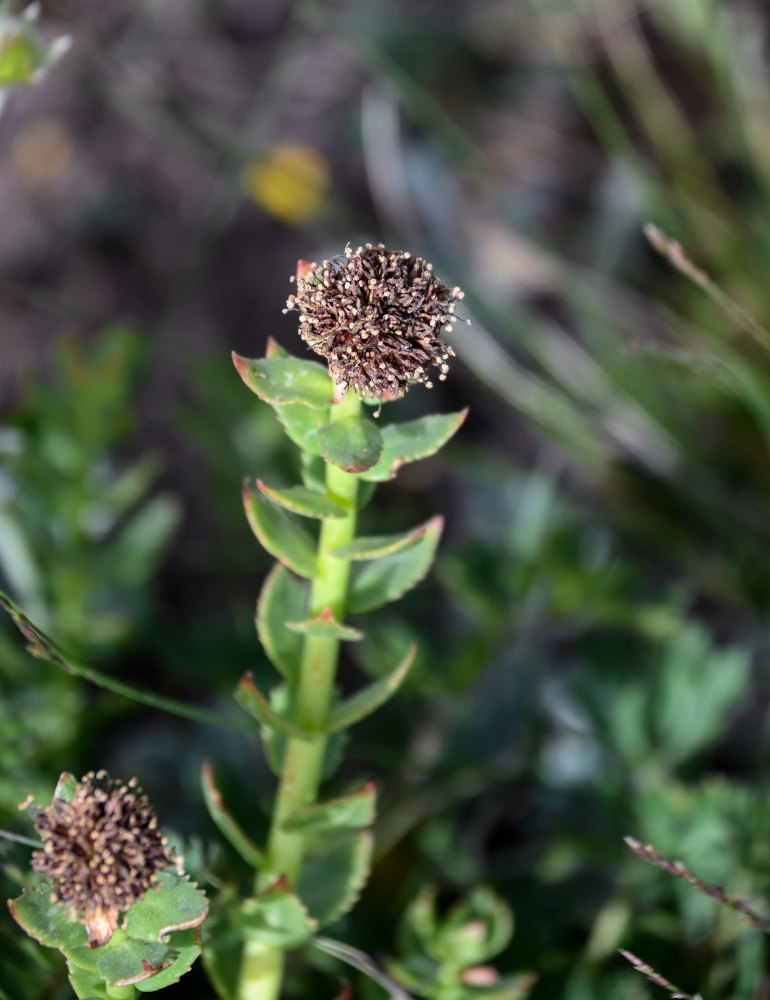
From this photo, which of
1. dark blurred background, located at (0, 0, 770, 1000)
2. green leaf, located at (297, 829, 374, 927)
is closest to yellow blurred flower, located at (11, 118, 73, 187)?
dark blurred background, located at (0, 0, 770, 1000)

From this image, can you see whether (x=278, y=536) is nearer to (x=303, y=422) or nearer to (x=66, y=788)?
(x=303, y=422)

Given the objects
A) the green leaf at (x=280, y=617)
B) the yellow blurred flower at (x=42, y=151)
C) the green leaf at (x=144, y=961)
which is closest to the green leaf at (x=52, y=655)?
the green leaf at (x=280, y=617)

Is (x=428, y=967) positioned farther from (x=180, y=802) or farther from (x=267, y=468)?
(x=267, y=468)

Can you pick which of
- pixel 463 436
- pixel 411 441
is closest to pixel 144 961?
pixel 411 441

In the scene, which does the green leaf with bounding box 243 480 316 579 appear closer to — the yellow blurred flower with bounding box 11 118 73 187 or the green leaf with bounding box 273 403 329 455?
the green leaf with bounding box 273 403 329 455

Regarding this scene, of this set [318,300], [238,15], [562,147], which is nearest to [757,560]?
[318,300]

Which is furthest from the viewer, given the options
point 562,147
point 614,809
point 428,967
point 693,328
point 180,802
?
point 562,147
